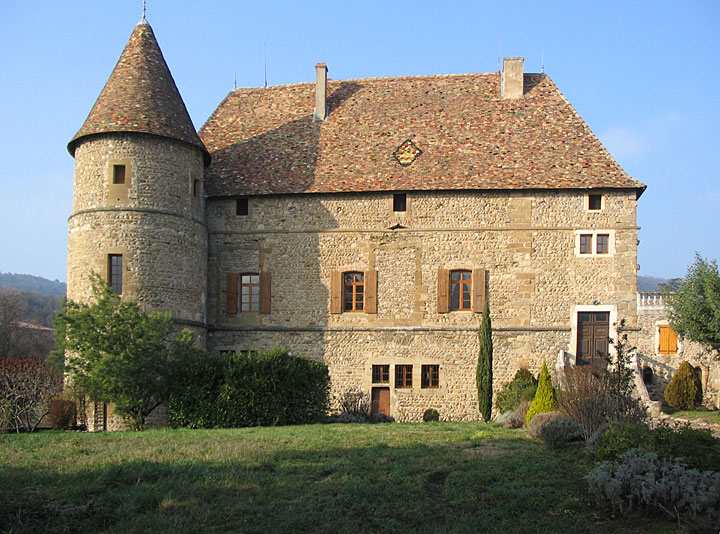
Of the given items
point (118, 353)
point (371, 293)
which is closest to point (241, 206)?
point (371, 293)

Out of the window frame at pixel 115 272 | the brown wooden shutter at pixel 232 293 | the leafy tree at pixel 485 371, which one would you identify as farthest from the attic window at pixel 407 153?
the window frame at pixel 115 272

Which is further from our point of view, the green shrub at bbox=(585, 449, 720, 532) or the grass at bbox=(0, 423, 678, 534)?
the grass at bbox=(0, 423, 678, 534)

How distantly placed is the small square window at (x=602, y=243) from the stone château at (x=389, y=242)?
55mm

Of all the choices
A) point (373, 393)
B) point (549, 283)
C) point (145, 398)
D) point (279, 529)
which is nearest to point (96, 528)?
point (279, 529)

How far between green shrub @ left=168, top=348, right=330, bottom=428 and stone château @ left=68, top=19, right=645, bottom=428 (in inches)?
150

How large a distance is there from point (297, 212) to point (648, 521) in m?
16.9

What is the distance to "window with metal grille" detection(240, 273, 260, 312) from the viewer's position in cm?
2470

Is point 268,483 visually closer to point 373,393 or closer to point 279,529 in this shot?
point 279,529

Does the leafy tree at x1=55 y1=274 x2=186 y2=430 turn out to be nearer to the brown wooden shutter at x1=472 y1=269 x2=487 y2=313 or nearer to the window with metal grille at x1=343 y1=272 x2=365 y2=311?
the window with metal grille at x1=343 y1=272 x2=365 y2=311

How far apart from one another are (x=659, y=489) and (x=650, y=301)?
2982cm

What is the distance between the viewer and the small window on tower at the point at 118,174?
2209cm

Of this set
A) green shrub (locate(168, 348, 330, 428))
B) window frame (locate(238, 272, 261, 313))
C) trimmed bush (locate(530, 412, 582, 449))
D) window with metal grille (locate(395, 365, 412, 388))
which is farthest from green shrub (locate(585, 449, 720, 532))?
window frame (locate(238, 272, 261, 313))

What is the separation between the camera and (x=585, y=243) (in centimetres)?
2383

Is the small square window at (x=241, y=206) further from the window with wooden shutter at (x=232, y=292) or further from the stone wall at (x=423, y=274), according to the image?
the window with wooden shutter at (x=232, y=292)
